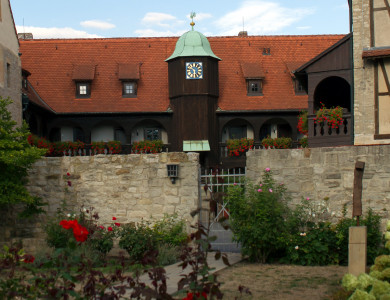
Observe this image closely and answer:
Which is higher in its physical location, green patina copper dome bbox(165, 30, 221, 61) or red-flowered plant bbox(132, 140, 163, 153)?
green patina copper dome bbox(165, 30, 221, 61)

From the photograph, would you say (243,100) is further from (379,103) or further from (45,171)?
(45,171)

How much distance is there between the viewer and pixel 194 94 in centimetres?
2895

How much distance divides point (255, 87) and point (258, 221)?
751 inches

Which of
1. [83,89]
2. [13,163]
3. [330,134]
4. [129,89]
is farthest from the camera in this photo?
[129,89]

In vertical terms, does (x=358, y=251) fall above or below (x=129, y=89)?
below

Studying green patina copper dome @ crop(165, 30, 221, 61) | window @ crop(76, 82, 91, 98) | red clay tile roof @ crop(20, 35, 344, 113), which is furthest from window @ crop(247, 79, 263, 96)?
window @ crop(76, 82, 91, 98)

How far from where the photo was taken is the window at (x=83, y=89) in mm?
29812

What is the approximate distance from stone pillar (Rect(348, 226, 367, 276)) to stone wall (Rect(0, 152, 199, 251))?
17.0ft

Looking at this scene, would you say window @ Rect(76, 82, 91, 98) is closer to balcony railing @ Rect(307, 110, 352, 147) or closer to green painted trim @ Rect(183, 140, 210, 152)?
green painted trim @ Rect(183, 140, 210, 152)

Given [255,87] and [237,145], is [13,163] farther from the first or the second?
[255,87]

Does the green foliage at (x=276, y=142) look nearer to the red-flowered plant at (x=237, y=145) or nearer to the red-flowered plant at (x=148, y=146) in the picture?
the red-flowered plant at (x=237, y=145)

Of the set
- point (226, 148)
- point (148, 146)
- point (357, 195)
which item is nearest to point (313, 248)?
point (357, 195)

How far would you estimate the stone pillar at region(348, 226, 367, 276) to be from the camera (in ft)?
28.7

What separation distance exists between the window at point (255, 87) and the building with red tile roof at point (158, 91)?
5 centimetres
